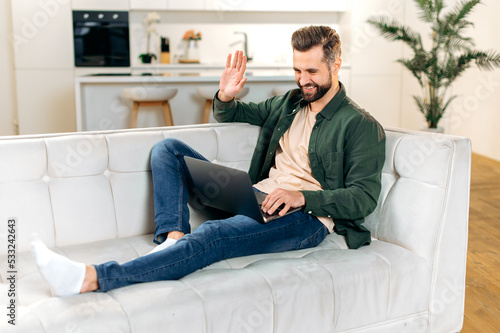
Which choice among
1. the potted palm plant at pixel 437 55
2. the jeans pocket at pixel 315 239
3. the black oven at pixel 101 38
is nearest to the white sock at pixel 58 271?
the jeans pocket at pixel 315 239

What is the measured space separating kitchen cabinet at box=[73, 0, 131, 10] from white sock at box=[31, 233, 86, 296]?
516 centimetres

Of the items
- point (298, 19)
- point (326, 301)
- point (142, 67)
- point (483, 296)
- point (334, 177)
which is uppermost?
point (298, 19)

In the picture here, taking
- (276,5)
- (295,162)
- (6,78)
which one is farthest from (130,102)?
(295,162)

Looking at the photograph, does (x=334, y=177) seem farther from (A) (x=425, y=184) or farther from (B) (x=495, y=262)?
(B) (x=495, y=262)

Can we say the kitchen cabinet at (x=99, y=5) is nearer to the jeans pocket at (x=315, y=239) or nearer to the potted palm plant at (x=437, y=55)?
the potted palm plant at (x=437, y=55)

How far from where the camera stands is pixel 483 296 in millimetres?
2355

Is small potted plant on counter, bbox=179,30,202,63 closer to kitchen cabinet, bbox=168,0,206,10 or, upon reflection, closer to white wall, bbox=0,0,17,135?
kitchen cabinet, bbox=168,0,206,10

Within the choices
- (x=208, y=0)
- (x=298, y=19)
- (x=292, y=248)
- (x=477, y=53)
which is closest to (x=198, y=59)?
(x=208, y=0)

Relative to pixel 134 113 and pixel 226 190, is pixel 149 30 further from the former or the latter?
pixel 226 190

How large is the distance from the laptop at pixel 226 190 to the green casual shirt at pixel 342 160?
0.48 ft

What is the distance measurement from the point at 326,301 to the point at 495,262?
154 centimetres

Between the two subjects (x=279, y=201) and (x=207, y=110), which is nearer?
(x=279, y=201)

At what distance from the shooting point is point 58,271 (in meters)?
1.36

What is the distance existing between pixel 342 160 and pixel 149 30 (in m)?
5.00
